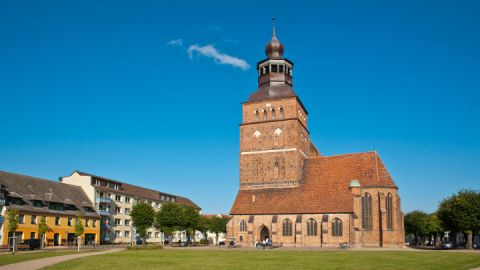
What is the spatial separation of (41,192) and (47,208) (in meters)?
3.49

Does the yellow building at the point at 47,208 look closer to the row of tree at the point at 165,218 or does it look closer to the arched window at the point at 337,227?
the row of tree at the point at 165,218

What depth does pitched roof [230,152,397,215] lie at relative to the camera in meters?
66.4

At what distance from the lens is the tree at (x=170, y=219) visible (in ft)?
273

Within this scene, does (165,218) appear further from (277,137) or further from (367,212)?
(367,212)

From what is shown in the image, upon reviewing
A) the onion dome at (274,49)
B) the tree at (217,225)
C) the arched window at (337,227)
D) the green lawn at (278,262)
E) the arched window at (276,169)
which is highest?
the onion dome at (274,49)

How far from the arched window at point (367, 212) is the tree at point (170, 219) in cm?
3443

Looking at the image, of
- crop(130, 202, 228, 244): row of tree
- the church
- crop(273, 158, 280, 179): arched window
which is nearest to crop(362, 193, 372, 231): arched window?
the church

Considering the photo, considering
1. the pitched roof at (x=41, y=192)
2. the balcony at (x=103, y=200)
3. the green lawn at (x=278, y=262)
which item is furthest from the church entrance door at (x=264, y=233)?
the balcony at (x=103, y=200)

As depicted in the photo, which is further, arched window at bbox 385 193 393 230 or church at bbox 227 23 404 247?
arched window at bbox 385 193 393 230

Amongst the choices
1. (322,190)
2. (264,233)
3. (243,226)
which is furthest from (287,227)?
(322,190)

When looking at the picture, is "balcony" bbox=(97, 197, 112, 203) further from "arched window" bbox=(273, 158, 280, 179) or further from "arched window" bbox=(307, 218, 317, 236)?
"arched window" bbox=(307, 218, 317, 236)

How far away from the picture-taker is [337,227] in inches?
2542

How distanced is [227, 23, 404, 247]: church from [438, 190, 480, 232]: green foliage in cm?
837

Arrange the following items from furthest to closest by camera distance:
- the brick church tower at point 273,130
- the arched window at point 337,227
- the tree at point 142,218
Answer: the tree at point 142,218 → the brick church tower at point 273,130 → the arched window at point 337,227
